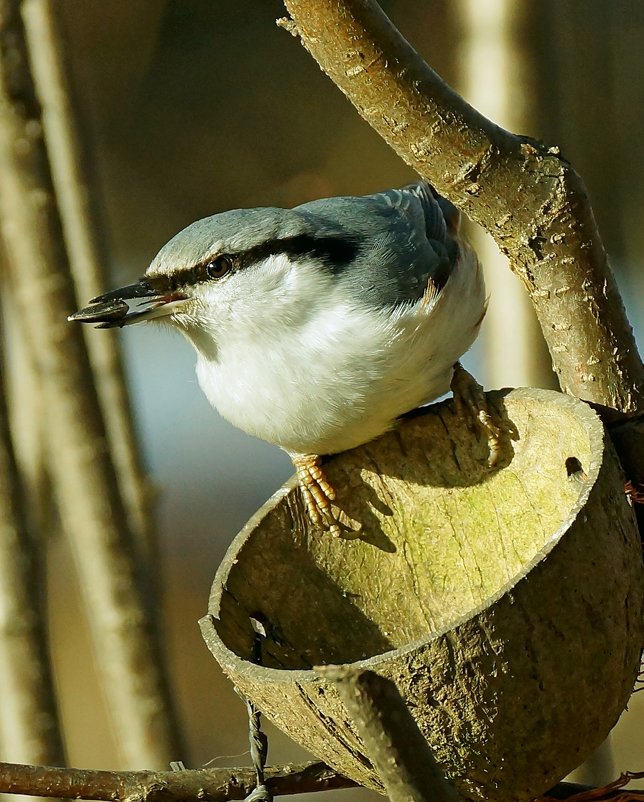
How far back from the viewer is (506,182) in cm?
159

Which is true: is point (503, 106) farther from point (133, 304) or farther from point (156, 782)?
point (156, 782)

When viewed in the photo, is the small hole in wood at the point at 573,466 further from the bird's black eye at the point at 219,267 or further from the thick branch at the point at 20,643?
the thick branch at the point at 20,643

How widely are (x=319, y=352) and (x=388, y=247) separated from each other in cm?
22

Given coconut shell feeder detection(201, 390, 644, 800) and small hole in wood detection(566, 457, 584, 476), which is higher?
small hole in wood detection(566, 457, 584, 476)

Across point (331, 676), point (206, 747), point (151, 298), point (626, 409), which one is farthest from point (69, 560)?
point (331, 676)

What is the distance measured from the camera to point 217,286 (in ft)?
6.31

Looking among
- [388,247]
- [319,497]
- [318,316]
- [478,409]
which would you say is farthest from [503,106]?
[319,497]

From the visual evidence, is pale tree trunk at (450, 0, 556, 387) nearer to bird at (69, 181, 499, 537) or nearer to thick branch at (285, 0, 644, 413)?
bird at (69, 181, 499, 537)

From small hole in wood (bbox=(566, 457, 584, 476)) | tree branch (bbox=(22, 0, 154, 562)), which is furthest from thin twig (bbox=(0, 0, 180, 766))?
small hole in wood (bbox=(566, 457, 584, 476))

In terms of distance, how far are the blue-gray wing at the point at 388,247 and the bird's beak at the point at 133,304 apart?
A: 273 mm

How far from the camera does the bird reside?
69.9 inches

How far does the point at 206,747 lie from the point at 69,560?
0.88 meters

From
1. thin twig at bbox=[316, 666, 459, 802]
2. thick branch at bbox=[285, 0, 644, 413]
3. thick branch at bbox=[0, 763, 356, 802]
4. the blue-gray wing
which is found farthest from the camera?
the blue-gray wing

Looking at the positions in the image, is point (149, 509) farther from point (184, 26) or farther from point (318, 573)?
point (184, 26)
